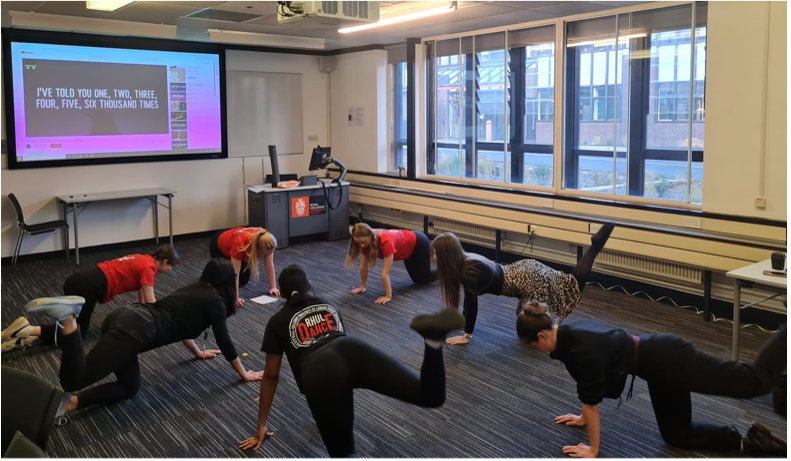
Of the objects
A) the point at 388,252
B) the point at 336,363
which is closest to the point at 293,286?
the point at 336,363

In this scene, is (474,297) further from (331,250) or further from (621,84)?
(331,250)

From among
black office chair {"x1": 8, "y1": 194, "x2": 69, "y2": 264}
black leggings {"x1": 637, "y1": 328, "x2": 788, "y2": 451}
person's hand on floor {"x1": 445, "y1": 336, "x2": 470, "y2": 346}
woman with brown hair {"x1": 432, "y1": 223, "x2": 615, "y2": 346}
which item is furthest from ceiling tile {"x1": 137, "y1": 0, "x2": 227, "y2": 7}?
black leggings {"x1": 637, "y1": 328, "x2": 788, "y2": 451}

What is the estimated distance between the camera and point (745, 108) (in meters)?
4.89

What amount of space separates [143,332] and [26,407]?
90cm

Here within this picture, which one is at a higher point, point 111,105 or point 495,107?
point 111,105

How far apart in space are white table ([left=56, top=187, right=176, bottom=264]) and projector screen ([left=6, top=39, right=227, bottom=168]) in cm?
44

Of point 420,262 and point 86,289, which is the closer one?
point 86,289

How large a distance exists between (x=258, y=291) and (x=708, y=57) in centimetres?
444

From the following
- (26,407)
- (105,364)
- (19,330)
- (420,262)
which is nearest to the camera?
(26,407)

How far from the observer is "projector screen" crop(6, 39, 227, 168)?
716 centimetres

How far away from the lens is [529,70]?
6828mm

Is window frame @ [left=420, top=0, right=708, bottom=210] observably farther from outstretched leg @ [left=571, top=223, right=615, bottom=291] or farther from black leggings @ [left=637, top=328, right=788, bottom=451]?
black leggings @ [left=637, top=328, right=788, bottom=451]

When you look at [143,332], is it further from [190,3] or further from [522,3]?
[522,3]

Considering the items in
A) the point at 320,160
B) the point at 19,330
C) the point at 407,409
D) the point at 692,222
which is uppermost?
the point at 320,160
